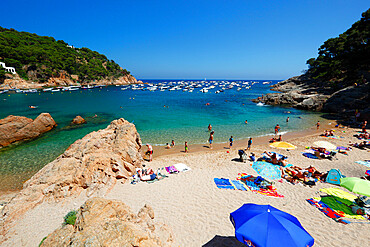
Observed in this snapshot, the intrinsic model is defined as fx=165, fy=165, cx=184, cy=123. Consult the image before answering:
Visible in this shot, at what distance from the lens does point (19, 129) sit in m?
18.2

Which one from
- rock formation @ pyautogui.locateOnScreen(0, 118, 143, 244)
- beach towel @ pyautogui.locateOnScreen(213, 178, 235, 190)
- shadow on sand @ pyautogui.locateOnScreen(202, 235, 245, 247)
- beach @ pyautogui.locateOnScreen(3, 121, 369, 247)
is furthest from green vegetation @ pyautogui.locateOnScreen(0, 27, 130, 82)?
shadow on sand @ pyautogui.locateOnScreen(202, 235, 245, 247)

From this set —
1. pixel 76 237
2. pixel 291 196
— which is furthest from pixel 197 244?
pixel 291 196

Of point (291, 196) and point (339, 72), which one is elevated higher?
point (339, 72)

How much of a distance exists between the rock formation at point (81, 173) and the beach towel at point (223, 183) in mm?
5220

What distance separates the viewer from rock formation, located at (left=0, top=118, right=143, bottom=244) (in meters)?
7.55

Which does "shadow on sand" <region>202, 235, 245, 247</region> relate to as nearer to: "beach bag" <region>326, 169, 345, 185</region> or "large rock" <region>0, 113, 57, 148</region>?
"beach bag" <region>326, 169, 345, 185</region>

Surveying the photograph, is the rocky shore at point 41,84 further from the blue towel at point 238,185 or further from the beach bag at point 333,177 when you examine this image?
the beach bag at point 333,177

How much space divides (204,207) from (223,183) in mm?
2330

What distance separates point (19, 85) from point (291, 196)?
98.9 metres

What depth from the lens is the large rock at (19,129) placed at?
55.1 feet

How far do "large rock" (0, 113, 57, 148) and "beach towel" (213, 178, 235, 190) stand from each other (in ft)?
68.8

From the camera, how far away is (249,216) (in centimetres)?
467

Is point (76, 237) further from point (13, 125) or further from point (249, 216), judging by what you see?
point (13, 125)

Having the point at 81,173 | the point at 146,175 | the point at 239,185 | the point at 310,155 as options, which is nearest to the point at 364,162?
the point at 310,155
